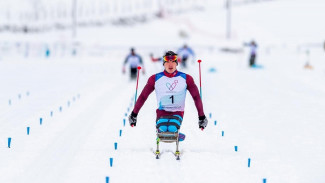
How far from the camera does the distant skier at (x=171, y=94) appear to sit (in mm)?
5762

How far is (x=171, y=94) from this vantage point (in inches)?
231

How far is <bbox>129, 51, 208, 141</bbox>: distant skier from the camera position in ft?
18.9

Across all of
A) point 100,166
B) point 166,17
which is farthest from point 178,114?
point 166,17

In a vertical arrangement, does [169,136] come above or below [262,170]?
above

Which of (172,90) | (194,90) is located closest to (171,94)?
(172,90)

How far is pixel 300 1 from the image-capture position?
254ft

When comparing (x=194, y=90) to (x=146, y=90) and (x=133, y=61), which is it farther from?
(x=133, y=61)

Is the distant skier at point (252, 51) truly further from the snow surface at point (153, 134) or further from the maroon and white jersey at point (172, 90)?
the maroon and white jersey at point (172, 90)

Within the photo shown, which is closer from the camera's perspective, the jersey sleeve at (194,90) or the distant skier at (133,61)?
the jersey sleeve at (194,90)

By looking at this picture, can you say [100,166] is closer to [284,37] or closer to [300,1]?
[284,37]

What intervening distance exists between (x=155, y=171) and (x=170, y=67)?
1452mm

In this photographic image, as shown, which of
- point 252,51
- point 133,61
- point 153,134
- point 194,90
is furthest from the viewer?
point 252,51

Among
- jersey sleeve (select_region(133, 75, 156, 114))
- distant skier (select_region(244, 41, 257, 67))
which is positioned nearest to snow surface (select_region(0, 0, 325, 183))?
jersey sleeve (select_region(133, 75, 156, 114))

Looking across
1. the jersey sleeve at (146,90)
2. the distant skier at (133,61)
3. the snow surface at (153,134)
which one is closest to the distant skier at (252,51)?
the snow surface at (153,134)
